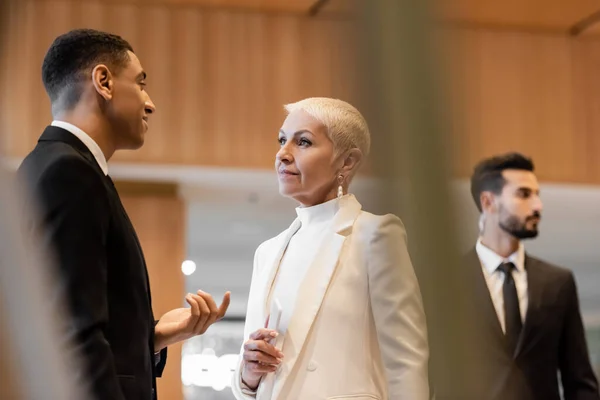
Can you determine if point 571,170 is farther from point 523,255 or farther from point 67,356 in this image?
point 67,356

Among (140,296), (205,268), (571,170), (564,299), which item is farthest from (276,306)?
(205,268)

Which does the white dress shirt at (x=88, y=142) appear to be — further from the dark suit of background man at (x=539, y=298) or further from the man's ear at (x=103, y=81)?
the dark suit of background man at (x=539, y=298)

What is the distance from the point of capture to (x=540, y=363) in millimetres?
1772

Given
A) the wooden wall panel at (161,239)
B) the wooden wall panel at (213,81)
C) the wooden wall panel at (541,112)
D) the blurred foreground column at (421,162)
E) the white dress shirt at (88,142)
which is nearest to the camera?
the blurred foreground column at (421,162)

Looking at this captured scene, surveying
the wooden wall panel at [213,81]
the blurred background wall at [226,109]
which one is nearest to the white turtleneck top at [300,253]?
the blurred background wall at [226,109]

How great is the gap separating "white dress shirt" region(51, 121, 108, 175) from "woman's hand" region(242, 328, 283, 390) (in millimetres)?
330

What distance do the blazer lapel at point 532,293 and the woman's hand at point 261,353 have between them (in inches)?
24.9

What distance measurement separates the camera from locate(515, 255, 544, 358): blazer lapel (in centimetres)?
191

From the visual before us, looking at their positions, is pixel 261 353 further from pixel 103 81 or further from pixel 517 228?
pixel 517 228

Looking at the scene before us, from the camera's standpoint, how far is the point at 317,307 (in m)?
1.41

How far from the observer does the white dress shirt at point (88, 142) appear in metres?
1.26

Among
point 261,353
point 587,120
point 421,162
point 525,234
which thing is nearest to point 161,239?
point 587,120

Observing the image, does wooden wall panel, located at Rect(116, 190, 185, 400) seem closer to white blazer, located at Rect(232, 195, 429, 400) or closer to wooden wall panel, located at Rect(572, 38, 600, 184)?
wooden wall panel, located at Rect(572, 38, 600, 184)

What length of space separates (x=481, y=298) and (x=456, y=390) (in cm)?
2
